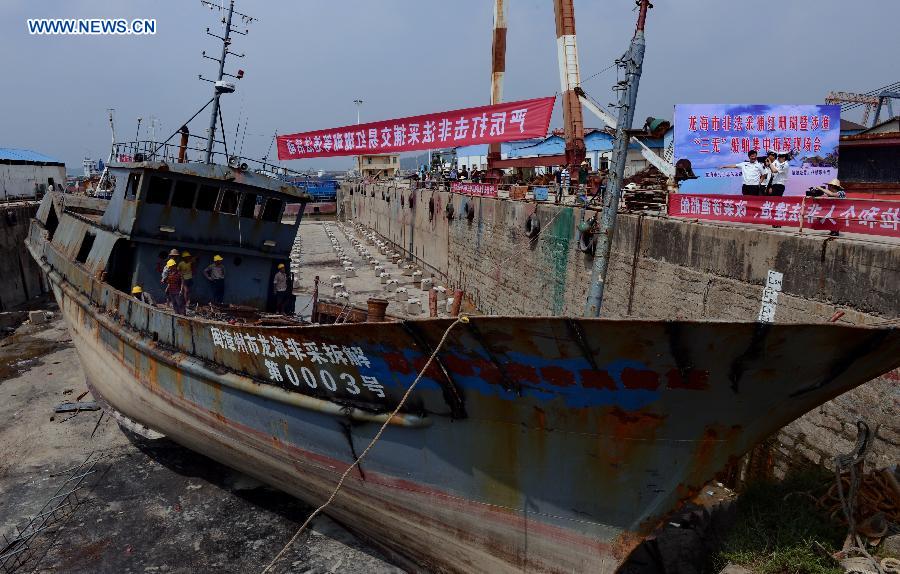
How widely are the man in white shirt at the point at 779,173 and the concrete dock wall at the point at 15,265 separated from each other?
24.0 meters

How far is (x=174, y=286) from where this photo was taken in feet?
30.5

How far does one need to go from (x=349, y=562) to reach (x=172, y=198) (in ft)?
23.8

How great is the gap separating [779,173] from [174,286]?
1049 cm

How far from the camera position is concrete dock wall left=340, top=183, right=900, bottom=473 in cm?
593

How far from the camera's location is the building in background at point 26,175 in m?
29.2

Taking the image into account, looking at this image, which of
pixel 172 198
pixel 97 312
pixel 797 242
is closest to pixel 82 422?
pixel 97 312

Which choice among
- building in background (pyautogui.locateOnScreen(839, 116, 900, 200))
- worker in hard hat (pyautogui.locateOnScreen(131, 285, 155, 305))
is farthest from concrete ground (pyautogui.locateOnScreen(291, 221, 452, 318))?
building in background (pyautogui.locateOnScreen(839, 116, 900, 200))

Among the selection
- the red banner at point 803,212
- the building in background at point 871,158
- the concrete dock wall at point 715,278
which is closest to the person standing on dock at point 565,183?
the concrete dock wall at point 715,278

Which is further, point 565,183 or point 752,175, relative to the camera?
point 565,183

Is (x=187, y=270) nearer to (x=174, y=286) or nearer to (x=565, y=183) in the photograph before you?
(x=174, y=286)

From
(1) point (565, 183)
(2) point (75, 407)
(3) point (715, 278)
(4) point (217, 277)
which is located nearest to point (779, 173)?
(3) point (715, 278)

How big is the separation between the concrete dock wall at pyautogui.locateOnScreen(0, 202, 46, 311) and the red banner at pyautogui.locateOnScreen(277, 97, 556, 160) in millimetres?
10805

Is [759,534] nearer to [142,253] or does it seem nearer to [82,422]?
[142,253]

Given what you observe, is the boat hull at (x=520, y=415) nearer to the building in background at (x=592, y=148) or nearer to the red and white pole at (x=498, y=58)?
the building in background at (x=592, y=148)
